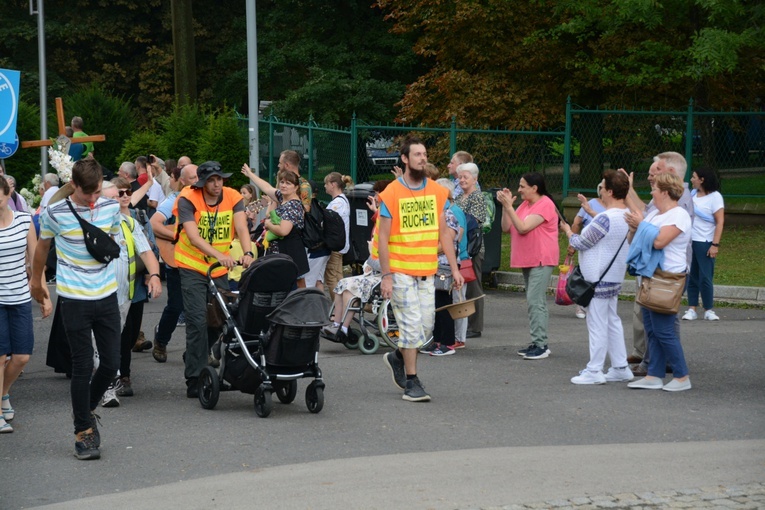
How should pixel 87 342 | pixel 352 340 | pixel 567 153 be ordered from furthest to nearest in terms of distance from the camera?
pixel 567 153
pixel 352 340
pixel 87 342

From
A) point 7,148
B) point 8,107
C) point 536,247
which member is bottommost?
point 536,247

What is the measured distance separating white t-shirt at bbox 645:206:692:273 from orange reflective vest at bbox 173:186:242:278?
3306 mm

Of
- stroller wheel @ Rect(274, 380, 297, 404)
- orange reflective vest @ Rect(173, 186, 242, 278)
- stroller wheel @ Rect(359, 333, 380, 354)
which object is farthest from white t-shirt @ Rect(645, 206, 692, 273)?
orange reflective vest @ Rect(173, 186, 242, 278)

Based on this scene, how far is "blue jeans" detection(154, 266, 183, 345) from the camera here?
10234mm

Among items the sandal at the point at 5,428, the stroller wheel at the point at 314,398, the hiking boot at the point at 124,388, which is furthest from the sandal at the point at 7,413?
the stroller wheel at the point at 314,398

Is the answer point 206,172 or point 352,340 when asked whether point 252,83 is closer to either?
point 352,340

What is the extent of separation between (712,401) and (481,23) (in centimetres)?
1866

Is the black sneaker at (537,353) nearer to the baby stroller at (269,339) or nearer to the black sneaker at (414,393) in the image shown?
the black sneaker at (414,393)

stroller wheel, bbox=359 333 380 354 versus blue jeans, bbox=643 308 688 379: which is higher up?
blue jeans, bbox=643 308 688 379

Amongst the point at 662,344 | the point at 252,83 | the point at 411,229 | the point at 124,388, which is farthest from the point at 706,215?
the point at 252,83

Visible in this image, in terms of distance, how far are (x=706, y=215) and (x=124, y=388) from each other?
6.72 m

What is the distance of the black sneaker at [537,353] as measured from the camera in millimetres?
10671

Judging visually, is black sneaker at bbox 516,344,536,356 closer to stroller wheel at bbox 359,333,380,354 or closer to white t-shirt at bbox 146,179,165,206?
stroller wheel at bbox 359,333,380,354

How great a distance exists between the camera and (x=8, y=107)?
12.4m
